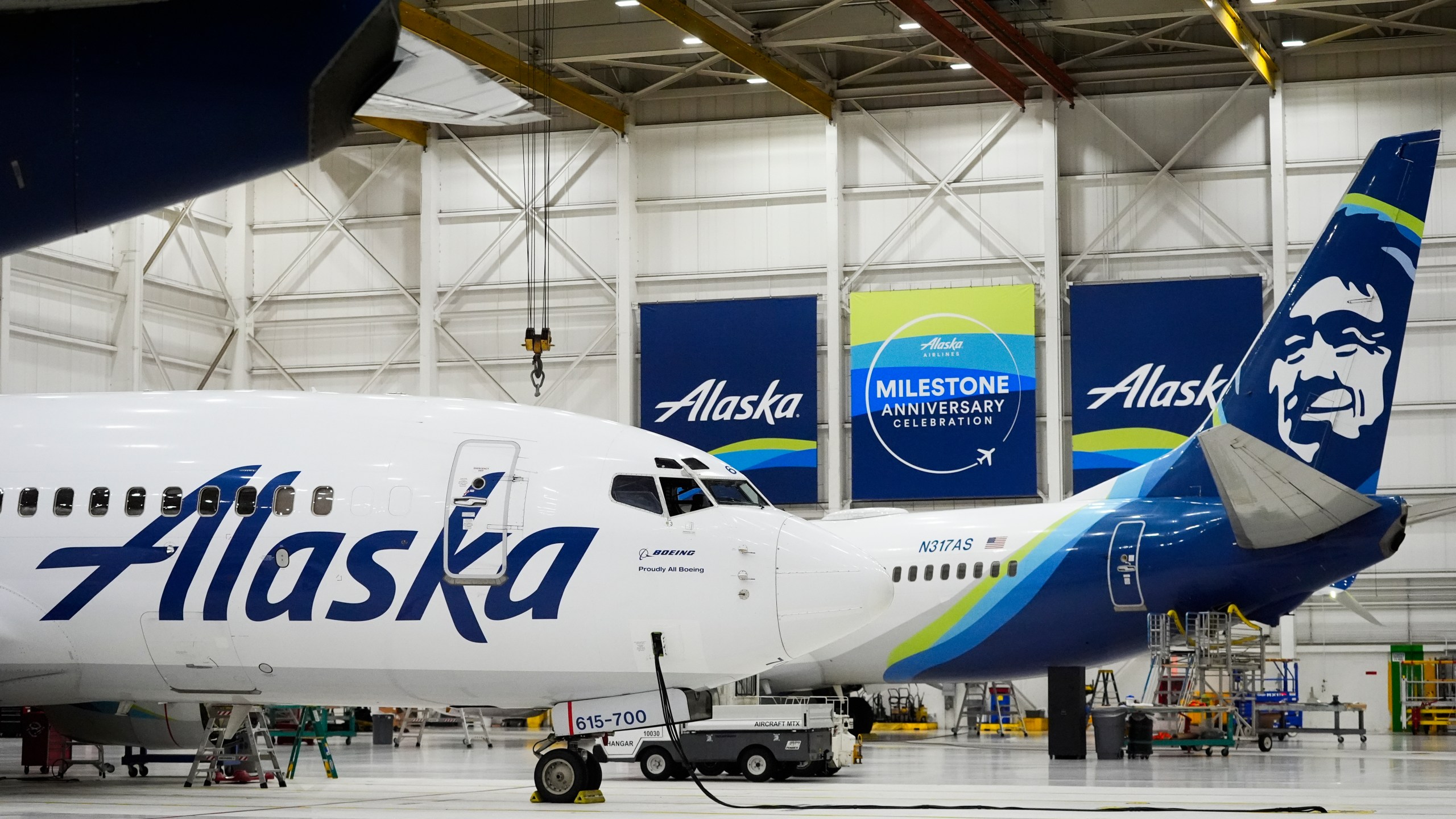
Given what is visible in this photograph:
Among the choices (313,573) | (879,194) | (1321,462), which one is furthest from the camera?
(879,194)

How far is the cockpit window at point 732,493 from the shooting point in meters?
13.7

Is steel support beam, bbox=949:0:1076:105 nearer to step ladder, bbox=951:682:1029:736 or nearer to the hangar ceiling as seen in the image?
the hangar ceiling

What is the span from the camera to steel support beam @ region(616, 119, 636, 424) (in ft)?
124

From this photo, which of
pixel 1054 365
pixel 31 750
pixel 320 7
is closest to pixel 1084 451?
pixel 1054 365

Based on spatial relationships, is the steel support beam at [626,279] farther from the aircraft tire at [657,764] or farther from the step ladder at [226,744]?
the step ladder at [226,744]

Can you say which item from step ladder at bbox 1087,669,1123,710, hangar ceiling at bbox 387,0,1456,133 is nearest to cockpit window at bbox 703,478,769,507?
step ladder at bbox 1087,669,1123,710

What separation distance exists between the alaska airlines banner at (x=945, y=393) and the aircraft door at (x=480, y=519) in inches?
915

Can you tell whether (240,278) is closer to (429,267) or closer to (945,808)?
(429,267)

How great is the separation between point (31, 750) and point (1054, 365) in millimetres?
23826

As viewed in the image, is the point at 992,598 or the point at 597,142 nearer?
the point at 992,598

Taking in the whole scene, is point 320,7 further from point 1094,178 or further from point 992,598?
point 1094,178

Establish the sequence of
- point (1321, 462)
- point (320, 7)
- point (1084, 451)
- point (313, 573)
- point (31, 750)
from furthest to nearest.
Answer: point (1084, 451) → point (1321, 462) → point (31, 750) → point (313, 573) → point (320, 7)

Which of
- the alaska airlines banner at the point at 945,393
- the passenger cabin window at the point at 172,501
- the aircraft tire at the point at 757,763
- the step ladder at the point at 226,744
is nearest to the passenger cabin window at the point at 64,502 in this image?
the passenger cabin window at the point at 172,501

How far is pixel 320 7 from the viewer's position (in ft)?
10.7
